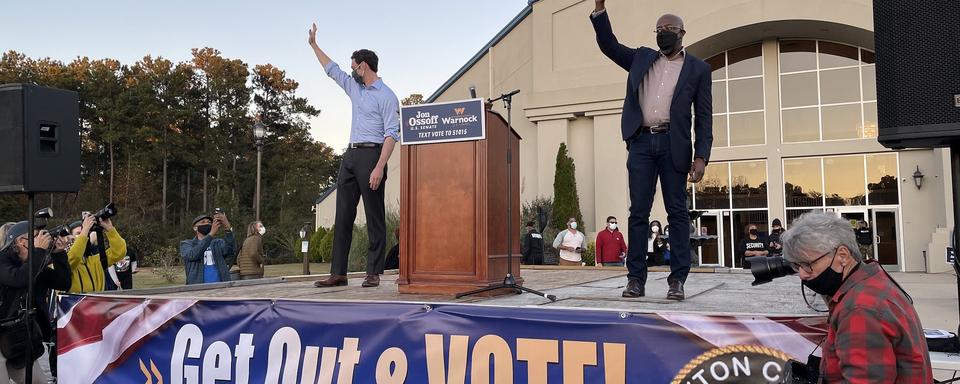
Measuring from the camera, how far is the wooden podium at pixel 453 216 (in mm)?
4059

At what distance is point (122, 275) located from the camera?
7672mm

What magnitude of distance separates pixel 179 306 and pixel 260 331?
0.61m

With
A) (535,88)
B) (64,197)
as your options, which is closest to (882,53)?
(535,88)

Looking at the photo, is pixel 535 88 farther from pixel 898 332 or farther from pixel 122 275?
pixel 898 332

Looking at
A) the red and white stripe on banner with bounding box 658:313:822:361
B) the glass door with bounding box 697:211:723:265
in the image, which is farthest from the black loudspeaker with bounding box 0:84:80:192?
the glass door with bounding box 697:211:723:265

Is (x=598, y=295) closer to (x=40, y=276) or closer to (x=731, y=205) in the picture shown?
(x=40, y=276)

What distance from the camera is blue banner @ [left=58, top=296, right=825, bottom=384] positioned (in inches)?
107

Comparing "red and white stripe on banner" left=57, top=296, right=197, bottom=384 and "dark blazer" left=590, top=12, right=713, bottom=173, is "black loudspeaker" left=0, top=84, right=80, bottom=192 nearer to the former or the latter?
"red and white stripe on banner" left=57, top=296, right=197, bottom=384

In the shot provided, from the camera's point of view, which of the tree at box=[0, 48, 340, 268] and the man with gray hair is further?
the tree at box=[0, 48, 340, 268]

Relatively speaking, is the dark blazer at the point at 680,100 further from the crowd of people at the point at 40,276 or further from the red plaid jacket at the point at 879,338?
the crowd of people at the point at 40,276

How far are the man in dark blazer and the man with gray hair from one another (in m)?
1.34

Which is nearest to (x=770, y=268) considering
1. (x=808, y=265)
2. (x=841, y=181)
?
(x=808, y=265)

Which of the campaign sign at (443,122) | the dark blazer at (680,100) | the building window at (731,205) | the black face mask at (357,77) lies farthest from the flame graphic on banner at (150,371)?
the building window at (731,205)

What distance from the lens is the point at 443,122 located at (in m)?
4.19
